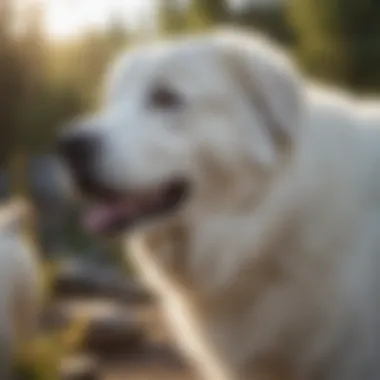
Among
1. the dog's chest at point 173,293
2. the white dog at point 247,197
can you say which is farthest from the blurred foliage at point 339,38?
the dog's chest at point 173,293

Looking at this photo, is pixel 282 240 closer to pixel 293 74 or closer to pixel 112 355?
pixel 293 74

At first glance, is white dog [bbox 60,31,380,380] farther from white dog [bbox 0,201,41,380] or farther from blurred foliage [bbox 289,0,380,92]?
blurred foliage [bbox 289,0,380,92]

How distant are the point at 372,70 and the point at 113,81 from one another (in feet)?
6.12

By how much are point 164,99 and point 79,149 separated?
0.98 feet

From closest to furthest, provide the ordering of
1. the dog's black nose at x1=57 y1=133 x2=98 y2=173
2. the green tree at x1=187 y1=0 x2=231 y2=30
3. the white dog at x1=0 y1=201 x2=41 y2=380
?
the dog's black nose at x1=57 y1=133 x2=98 y2=173
the white dog at x1=0 y1=201 x2=41 y2=380
the green tree at x1=187 y1=0 x2=231 y2=30

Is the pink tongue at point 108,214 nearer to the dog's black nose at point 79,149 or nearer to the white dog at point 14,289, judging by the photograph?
the dog's black nose at point 79,149

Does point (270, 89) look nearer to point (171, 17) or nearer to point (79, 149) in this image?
point (79, 149)

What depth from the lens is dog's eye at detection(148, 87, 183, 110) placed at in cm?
299

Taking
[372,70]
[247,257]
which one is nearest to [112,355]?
[372,70]

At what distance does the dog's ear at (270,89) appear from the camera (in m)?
2.98

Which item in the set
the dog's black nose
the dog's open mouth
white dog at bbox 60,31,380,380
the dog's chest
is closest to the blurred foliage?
white dog at bbox 60,31,380,380

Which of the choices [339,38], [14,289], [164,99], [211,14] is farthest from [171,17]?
[164,99]

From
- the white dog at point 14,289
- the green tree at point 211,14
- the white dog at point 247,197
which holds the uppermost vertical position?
the green tree at point 211,14

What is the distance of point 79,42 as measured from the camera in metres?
5.24
